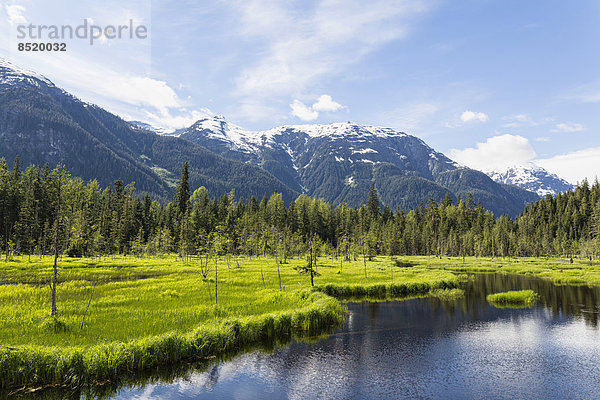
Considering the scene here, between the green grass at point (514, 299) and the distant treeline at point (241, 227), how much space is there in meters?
36.8

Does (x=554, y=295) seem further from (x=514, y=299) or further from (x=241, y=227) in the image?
(x=241, y=227)

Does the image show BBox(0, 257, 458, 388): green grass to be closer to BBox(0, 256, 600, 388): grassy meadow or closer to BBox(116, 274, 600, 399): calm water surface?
BBox(0, 256, 600, 388): grassy meadow

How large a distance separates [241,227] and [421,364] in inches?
4792

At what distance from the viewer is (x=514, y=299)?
173ft

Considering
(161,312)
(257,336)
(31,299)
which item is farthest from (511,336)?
(31,299)

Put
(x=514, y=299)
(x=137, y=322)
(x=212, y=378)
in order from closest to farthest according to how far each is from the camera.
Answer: (x=212, y=378) < (x=137, y=322) < (x=514, y=299)

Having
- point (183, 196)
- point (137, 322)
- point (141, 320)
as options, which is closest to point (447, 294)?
point (141, 320)

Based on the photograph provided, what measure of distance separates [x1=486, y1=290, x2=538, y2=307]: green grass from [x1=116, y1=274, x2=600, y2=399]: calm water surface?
7596 mm

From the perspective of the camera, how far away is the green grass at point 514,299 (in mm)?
50906

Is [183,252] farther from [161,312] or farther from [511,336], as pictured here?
[511,336]

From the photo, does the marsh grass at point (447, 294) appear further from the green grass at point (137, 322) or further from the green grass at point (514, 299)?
the green grass at point (137, 322)

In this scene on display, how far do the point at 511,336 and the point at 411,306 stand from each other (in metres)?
15.8

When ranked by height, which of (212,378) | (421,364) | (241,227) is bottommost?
(421,364)

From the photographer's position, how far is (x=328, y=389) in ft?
72.4
